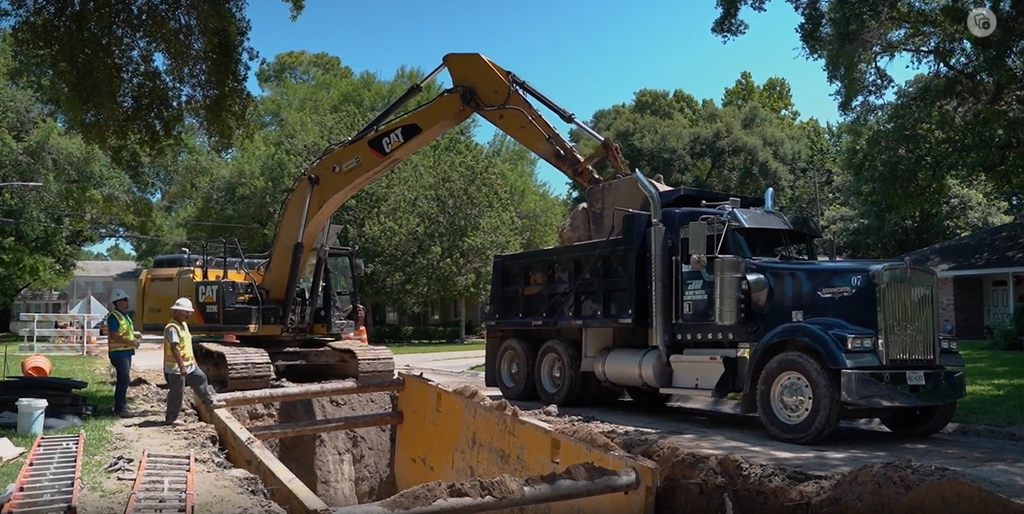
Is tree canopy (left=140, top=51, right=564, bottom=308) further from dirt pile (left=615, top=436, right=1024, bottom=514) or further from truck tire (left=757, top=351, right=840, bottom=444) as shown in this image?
dirt pile (left=615, top=436, right=1024, bottom=514)

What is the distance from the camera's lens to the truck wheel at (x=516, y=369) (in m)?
15.3

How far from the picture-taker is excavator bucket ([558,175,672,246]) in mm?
13414

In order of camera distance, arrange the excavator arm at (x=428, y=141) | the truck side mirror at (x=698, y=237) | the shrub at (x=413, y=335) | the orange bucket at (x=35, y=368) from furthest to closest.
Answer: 1. the shrub at (x=413, y=335)
2. the excavator arm at (x=428, y=141)
3. the orange bucket at (x=35, y=368)
4. the truck side mirror at (x=698, y=237)

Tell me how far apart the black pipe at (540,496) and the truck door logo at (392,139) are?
9.00m

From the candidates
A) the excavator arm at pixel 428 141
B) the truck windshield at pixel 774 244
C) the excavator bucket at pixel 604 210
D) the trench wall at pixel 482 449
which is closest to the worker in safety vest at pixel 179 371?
the trench wall at pixel 482 449

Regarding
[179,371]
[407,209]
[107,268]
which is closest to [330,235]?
[179,371]

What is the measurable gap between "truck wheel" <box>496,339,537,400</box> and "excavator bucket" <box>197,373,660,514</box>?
2551 millimetres

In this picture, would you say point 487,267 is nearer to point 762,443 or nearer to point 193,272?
point 193,272

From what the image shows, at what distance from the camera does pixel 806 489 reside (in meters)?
7.35

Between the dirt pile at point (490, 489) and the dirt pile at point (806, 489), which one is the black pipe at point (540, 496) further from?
the dirt pile at point (806, 489)

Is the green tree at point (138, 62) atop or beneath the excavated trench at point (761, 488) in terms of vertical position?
atop

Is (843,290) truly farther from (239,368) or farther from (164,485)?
(239,368)

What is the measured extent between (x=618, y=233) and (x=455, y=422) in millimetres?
3948

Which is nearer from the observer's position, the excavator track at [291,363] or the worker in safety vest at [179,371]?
the worker in safety vest at [179,371]
